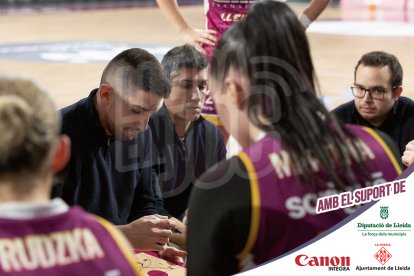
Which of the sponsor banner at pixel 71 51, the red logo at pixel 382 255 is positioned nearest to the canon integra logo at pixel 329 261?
the red logo at pixel 382 255

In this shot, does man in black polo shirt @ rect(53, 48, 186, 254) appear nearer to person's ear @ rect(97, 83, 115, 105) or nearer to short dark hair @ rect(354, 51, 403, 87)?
person's ear @ rect(97, 83, 115, 105)

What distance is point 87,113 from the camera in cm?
240

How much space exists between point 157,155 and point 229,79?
1.49 meters

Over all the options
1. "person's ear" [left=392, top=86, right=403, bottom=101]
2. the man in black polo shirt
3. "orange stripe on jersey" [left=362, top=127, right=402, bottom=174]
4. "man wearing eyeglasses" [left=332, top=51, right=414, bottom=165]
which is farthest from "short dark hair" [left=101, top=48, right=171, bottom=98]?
"orange stripe on jersey" [left=362, top=127, right=402, bottom=174]

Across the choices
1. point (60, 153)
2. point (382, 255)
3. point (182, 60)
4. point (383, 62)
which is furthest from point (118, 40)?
point (60, 153)

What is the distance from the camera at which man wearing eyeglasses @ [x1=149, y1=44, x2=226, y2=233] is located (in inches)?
114

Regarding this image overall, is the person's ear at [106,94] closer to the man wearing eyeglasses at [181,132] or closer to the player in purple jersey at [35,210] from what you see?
the man wearing eyeglasses at [181,132]

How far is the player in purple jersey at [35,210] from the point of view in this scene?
3.40 feet

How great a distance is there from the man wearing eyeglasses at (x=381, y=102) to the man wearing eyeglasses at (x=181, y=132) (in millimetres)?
583

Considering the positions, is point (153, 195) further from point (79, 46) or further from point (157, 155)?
point (79, 46)

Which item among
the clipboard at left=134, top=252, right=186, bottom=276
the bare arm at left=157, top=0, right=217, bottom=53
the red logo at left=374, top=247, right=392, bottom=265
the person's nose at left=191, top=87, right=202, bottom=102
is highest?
the bare arm at left=157, top=0, right=217, bottom=53

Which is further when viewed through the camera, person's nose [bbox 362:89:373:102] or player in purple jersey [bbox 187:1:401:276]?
person's nose [bbox 362:89:373:102]

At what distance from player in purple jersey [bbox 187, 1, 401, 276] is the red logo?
570 mm

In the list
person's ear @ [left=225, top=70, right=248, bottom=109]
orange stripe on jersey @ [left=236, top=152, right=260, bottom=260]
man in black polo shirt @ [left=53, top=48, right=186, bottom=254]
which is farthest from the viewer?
man in black polo shirt @ [left=53, top=48, right=186, bottom=254]
